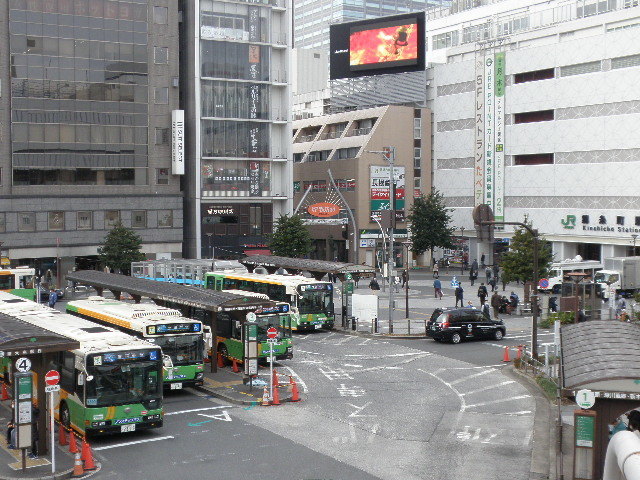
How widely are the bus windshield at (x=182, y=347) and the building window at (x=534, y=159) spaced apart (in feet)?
198

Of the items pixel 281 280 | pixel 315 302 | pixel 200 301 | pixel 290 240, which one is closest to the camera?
pixel 200 301

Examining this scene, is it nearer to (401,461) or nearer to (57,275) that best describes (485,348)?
(401,461)

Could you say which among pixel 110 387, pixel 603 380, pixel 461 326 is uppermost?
pixel 603 380

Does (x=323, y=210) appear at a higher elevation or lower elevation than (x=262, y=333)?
higher

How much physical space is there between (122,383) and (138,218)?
59402 mm

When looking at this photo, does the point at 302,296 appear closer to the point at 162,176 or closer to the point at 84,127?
the point at 84,127

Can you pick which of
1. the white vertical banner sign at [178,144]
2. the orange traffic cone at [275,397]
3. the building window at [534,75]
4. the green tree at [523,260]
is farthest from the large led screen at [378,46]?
the orange traffic cone at [275,397]

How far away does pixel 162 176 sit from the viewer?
80562mm

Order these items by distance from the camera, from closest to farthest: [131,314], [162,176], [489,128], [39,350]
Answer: [39,350], [131,314], [162,176], [489,128]

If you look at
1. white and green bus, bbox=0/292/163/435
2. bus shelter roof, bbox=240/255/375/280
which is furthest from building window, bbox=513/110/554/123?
white and green bus, bbox=0/292/163/435

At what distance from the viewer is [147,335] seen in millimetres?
27250

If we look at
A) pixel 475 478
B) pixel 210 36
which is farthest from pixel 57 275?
pixel 475 478

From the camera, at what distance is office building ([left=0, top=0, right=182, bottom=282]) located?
7338cm

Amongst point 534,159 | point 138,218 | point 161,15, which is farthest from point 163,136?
point 534,159
